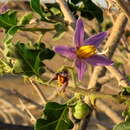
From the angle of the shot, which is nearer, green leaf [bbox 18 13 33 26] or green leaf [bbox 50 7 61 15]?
green leaf [bbox 18 13 33 26]

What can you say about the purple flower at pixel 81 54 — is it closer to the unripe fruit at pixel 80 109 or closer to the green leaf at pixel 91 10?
the unripe fruit at pixel 80 109

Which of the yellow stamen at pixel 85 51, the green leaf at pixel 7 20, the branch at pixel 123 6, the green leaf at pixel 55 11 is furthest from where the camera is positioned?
the green leaf at pixel 55 11

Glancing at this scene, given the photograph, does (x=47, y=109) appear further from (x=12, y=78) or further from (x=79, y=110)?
(x=12, y=78)

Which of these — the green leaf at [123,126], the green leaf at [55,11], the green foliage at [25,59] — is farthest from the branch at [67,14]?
the green leaf at [123,126]

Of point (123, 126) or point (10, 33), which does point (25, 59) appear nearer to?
point (10, 33)

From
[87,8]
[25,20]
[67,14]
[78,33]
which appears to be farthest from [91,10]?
[78,33]

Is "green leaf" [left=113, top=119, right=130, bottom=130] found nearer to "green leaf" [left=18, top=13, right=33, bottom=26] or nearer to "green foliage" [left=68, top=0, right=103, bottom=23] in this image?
"green leaf" [left=18, top=13, right=33, bottom=26]

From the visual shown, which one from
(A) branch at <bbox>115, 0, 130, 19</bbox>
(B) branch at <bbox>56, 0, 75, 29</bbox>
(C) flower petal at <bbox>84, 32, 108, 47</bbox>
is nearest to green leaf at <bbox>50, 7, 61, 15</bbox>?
(B) branch at <bbox>56, 0, 75, 29</bbox>
